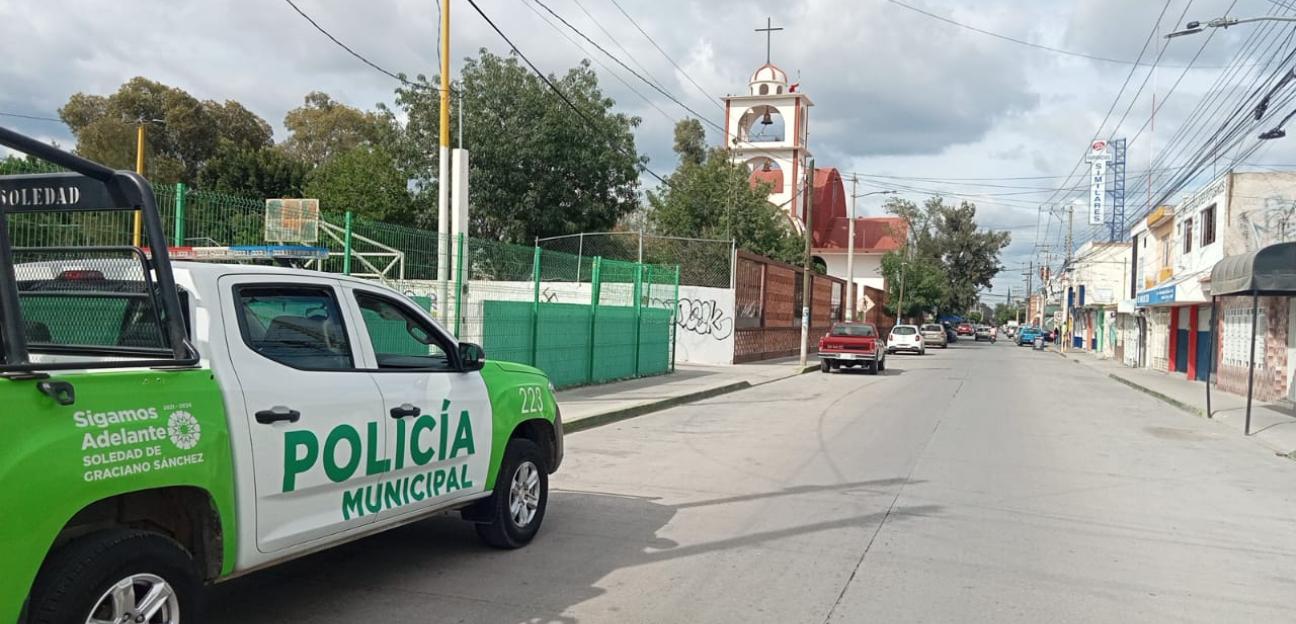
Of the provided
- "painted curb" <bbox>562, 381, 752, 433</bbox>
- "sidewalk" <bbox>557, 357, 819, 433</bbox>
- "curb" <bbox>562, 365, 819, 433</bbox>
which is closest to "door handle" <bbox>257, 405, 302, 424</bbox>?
"painted curb" <bbox>562, 381, 752, 433</bbox>

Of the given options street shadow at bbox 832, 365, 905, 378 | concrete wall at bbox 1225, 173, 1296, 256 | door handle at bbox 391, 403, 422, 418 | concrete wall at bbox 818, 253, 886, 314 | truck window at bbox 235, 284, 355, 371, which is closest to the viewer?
truck window at bbox 235, 284, 355, 371

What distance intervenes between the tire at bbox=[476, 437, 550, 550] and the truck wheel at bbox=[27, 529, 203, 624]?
2409mm

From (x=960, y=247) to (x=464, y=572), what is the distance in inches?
3396

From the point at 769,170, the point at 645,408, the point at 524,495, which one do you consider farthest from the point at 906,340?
the point at 524,495

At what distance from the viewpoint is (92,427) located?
331 cm

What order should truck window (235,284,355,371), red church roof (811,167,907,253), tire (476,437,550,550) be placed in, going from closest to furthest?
truck window (235,284,355,371) < tire (476,437,550,550) < red church roof (811,167,907,253)

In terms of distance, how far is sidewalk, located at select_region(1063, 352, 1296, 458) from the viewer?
48.0ft

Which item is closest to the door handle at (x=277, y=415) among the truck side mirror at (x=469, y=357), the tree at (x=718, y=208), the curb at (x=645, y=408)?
the truck side mirror at (x=469, y=357)

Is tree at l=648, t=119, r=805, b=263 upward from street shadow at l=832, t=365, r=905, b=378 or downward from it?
upward

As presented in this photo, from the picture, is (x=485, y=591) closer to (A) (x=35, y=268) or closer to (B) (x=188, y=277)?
(B) (x=188, y=277)

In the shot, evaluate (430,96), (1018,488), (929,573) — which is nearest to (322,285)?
(929,573)

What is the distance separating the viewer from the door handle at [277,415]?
→ 411cm

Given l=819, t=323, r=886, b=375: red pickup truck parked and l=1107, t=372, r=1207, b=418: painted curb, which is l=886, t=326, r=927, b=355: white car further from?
l=819, t=323, r=886, b=375: red pickup truck parked

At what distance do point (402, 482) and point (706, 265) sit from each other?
80.8ft
